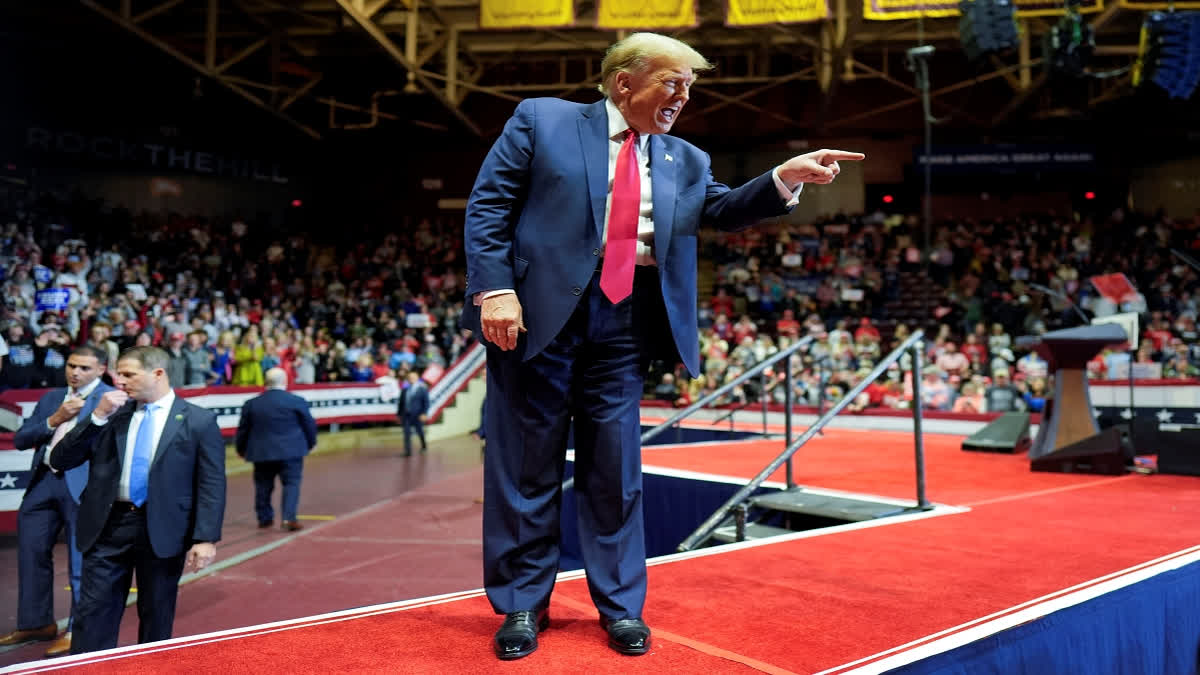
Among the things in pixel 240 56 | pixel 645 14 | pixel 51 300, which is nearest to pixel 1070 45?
pixel 645 14

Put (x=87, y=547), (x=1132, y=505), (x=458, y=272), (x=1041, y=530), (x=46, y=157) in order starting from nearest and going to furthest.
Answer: (x=87, y=547), (x=1041, y=530), (x=1132, y=505), (x=46, y=157), (x=458, y=272)

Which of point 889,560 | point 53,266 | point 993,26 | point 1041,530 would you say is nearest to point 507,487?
point 889,560

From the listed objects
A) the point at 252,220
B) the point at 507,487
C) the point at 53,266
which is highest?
the point at 252,220

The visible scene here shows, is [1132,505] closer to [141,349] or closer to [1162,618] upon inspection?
[1162,618]

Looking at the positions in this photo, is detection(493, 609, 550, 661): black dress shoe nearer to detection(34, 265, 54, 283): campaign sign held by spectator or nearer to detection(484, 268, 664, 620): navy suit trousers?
detection(484, 268, 664, 620): navy suit trousers

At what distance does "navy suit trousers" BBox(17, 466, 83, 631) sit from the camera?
4324 millimetres

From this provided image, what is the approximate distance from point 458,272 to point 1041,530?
16824mm

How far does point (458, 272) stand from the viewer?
19.5 m

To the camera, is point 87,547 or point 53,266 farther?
point 53,266

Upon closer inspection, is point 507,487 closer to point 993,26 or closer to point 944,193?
point 993,26

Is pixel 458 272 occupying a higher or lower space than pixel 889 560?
higher

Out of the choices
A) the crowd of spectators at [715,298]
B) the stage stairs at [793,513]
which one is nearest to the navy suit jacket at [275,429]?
the crowd of spectators at [715,298]

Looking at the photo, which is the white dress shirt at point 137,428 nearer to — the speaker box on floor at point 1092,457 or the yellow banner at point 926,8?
the speaker box on floor at point 1092,457

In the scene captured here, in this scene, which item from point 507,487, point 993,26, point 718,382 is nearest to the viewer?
point 507,487
